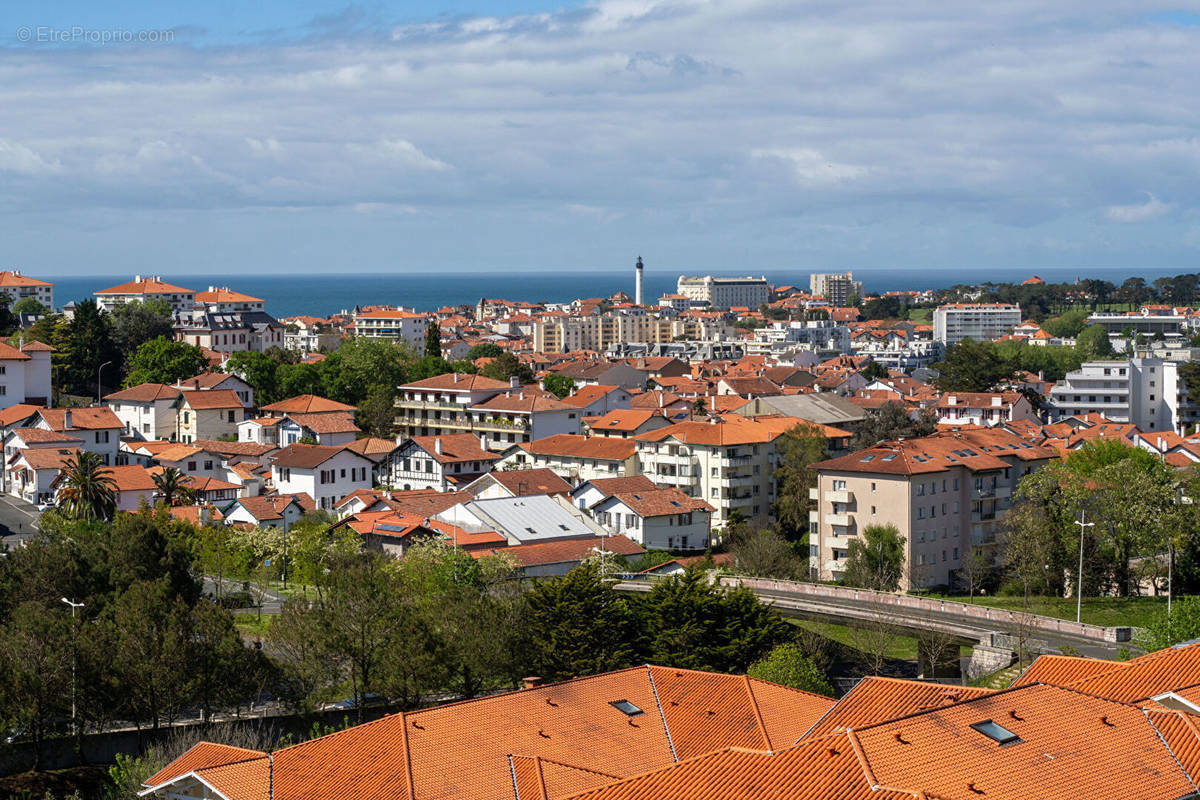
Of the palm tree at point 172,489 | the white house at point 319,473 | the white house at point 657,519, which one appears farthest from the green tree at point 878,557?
the palm tree at point 172,489

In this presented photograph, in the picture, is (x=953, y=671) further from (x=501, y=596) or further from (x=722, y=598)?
(x=501, y=596)

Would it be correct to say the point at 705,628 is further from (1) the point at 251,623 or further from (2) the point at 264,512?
(2) the point at 264,512

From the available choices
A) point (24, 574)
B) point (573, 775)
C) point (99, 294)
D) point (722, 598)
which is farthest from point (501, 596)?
point (99, 294)

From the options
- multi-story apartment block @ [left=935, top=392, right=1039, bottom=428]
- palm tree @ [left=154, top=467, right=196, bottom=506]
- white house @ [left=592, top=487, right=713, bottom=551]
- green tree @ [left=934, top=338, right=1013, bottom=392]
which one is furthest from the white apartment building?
palm tree @ [left=154, top=467, right=196, bottom=506]

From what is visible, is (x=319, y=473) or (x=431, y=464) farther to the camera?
(x=431, y=464)

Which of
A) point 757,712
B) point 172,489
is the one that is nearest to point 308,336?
point 172,489

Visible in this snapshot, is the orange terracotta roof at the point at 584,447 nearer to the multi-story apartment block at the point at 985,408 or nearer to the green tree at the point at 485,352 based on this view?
the multi-story apartment block at the point at 985,408
